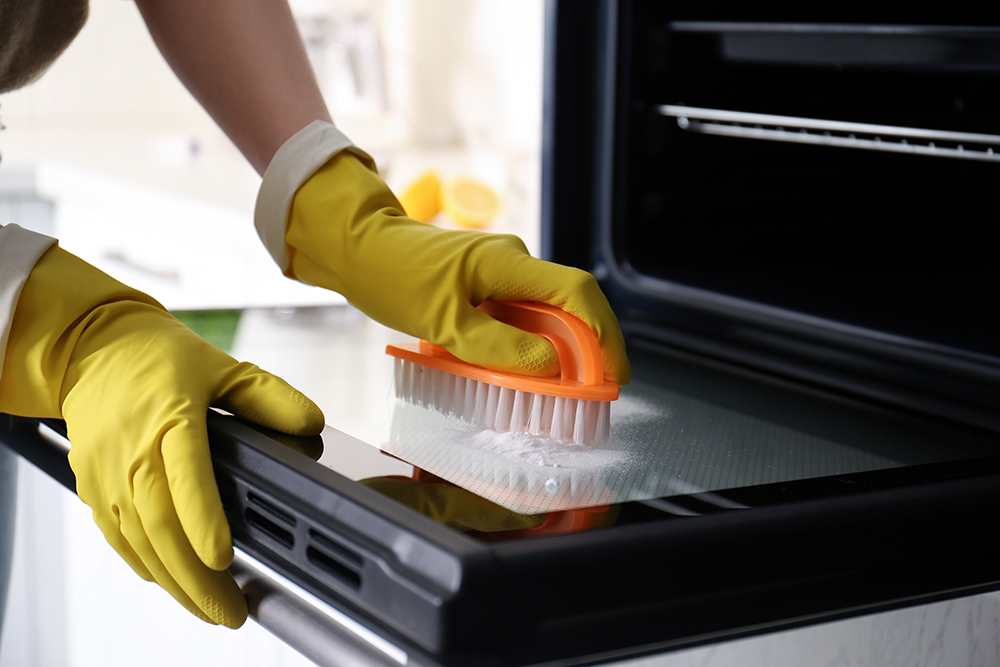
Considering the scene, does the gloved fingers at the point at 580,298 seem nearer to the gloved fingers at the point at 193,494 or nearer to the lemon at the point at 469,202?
the gloved fingers at the point at 193,494

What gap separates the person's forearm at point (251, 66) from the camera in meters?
0.81

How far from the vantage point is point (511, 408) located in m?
0.59

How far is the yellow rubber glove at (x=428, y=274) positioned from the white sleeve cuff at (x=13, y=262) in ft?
0.60

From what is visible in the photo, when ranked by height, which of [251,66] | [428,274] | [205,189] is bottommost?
[205,189]

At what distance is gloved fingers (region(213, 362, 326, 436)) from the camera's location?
1.76ft

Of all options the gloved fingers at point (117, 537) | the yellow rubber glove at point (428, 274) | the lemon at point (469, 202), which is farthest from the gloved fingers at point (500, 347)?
the lemon at point (469, 202)

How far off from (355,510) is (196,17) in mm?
552

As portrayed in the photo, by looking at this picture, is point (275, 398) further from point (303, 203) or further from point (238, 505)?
point (303, 203)

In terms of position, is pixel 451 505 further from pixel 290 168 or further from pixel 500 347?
pixel 290 168

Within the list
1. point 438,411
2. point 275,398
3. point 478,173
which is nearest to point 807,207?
point 438,411

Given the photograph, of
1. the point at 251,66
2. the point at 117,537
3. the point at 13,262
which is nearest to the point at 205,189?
the point at 251,66

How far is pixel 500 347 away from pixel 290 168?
0.26 meters

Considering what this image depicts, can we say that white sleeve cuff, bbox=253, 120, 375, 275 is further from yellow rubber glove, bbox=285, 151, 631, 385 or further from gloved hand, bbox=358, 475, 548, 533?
gloved hand, bbox=358, 475, 548, 533

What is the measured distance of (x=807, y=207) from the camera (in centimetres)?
97
